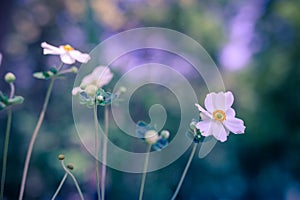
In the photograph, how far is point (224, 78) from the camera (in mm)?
3508

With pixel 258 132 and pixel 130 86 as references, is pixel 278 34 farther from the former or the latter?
pixel 130 86

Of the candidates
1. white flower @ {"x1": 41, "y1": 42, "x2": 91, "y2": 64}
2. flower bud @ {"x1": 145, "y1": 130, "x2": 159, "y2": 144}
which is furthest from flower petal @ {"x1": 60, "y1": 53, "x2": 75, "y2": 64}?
flower bud @ {"x1": 145, "y1": 130, "x2": 159, "y2": 144}

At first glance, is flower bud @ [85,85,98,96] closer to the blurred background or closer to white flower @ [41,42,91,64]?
white flower @ [41,42,91,64]

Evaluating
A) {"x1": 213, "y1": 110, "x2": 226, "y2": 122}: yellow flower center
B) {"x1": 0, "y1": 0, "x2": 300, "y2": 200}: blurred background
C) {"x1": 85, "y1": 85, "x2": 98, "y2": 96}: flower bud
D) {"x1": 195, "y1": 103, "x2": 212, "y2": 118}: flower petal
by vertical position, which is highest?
{"x1": 0, "y1": 0, "x2": 300, "y2": 200}: blurred background

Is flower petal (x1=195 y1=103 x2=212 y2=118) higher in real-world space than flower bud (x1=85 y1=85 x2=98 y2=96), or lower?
higher

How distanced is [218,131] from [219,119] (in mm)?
13

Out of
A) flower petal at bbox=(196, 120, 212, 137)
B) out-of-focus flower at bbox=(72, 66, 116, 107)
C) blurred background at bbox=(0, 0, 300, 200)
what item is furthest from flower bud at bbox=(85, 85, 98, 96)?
blurred background at bbox=(0, 0, 300, 200)

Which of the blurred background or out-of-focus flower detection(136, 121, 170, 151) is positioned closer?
out-of-focus flower detection(136, 121, 170, 151)

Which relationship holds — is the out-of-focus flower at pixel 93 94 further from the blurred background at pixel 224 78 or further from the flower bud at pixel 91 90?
the blurred background at pixel 224 78

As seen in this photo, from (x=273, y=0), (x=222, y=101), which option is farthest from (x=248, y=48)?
(x=222, y=101)

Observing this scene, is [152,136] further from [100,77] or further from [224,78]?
[224,78]

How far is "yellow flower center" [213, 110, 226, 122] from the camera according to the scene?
369 millimetres

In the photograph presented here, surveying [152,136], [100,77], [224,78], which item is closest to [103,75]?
[100,77]

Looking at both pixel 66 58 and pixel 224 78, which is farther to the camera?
pixel 224 78
